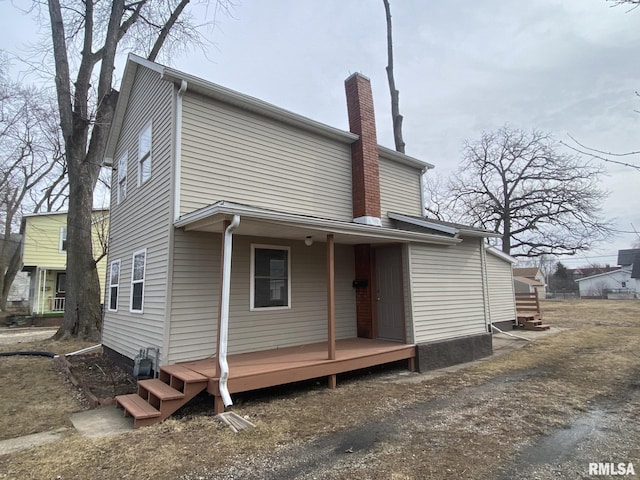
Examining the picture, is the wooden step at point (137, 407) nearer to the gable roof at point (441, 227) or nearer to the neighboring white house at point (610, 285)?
the gable roof at point (441, 227)

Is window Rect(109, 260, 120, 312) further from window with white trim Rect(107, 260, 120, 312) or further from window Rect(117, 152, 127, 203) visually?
window Rect(117, 152, 127, 203)

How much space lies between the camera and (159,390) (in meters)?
4.97

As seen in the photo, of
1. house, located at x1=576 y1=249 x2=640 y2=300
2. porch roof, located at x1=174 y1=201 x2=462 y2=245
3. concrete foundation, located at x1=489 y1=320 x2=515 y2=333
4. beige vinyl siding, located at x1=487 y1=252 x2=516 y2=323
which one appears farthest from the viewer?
house, located at x1=576 y1=249 x2=640 y2=300

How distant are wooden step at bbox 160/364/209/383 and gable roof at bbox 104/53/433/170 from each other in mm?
4667

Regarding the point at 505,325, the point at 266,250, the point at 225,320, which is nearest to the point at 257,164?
the point at 266,250

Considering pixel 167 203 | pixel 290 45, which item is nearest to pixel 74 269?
pixel 167 203

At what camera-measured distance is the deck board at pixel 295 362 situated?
5117mm

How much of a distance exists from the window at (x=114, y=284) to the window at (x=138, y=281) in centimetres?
155

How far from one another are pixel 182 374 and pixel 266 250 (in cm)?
279

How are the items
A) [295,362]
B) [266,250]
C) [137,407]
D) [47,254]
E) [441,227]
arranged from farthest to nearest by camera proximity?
[47,254] → [441,227] → [266,250] → [295,362] → [137,407]

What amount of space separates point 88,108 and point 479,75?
40.8 ft

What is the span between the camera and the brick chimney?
28.2 feet

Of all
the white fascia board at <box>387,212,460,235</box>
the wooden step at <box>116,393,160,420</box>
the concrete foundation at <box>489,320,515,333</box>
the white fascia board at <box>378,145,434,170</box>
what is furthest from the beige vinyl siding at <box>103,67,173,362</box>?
the concrete foundation at <box>489,320,515,333</box>

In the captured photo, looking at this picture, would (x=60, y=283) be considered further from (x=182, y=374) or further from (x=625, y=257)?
(x=625, y=257)
